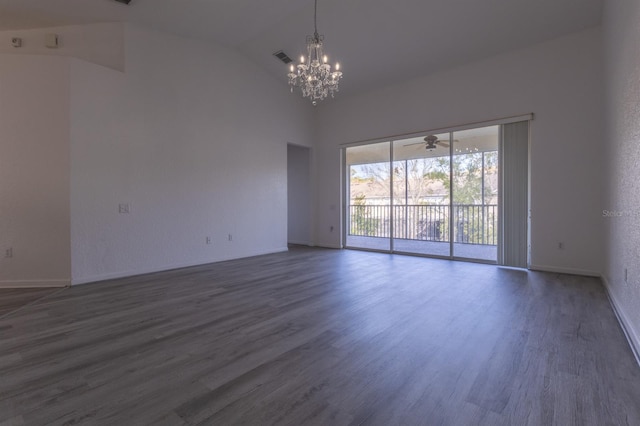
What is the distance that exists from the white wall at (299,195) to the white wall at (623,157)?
17.8 feet

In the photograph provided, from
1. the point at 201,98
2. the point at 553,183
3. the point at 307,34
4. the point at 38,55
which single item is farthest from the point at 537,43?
the point at 38,55

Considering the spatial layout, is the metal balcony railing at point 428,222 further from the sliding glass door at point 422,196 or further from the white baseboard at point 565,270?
the white baseboard at point 565,270

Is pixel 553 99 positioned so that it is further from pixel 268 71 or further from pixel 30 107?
pixel 30 107

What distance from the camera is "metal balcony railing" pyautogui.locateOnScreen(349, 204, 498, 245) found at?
568 centimetres

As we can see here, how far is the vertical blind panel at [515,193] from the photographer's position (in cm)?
467

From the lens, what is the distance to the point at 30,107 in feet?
12.5

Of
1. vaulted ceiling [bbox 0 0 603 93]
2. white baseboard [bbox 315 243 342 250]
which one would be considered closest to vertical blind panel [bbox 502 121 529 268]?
vaulted ceiling [bbox 0 0 603 93]

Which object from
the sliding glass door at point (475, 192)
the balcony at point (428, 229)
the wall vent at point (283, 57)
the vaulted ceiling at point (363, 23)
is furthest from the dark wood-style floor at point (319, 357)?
the wall vent at point (283, 57)

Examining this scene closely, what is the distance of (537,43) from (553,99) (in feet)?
2.90

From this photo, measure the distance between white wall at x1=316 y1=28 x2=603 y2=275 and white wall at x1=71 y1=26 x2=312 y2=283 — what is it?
3.60 m

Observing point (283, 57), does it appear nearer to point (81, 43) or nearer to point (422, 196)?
point (81, 43)

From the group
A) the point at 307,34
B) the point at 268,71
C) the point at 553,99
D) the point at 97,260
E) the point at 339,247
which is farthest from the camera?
the point at 339,247

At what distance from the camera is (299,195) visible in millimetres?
7867

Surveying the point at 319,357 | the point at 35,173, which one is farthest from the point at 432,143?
the point at 35,173
